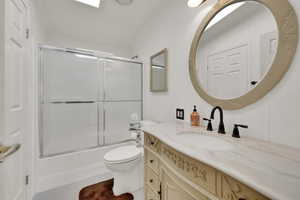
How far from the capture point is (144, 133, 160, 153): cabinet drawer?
1.00 meters

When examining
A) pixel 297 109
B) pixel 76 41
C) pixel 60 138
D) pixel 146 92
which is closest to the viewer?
pixel 297 109

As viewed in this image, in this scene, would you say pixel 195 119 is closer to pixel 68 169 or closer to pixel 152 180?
pixel 152 180

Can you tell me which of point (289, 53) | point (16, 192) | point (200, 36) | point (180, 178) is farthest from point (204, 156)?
point (16, 192)

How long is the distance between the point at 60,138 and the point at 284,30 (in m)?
2.51

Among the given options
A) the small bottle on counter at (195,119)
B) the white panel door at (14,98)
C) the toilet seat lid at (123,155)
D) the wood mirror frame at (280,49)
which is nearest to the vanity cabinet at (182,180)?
the toilet seat lid at (123,155)

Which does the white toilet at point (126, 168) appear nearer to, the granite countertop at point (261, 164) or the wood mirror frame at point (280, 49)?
the granite countertop at point (261, 164)

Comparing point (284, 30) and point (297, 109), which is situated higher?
point (284, 30)

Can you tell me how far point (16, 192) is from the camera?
3.31ft

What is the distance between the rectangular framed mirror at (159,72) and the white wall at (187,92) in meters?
0.08

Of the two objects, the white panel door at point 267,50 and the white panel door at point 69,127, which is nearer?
the white panel door at point 267,50

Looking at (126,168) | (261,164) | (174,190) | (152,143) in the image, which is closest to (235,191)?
(261,164)

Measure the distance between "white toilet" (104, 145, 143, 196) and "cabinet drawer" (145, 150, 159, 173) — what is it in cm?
36

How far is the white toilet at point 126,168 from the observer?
1.39 m

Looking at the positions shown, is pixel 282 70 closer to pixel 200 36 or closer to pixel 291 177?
pixel 291 177
